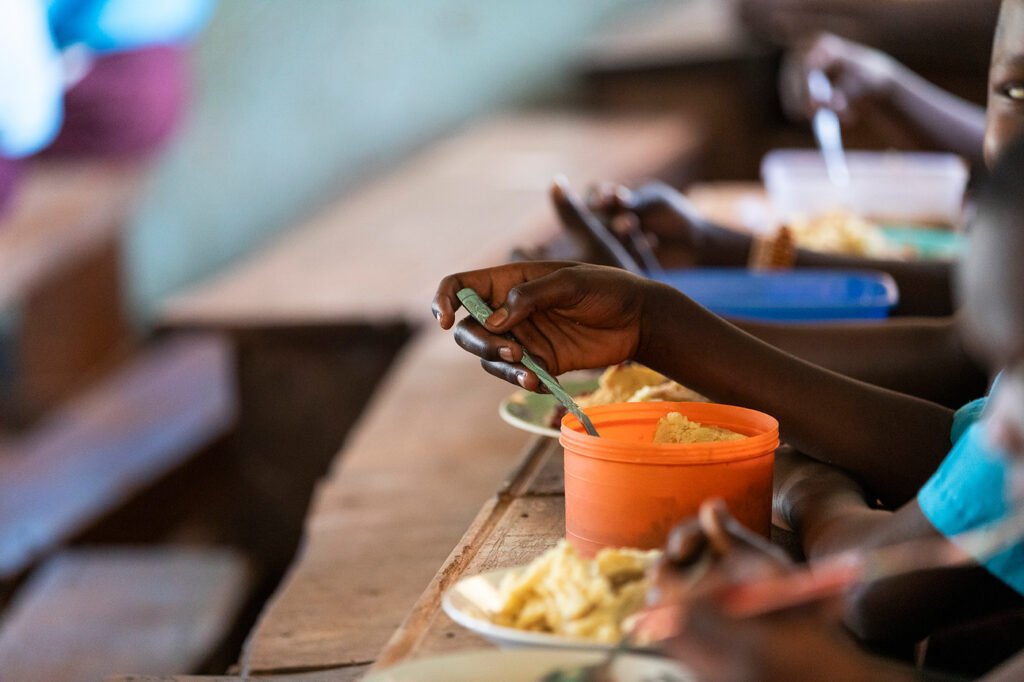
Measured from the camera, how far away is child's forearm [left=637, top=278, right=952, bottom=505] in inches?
50.8

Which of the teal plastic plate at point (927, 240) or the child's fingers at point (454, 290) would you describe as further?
the teal plastic plate at point (927, 240)

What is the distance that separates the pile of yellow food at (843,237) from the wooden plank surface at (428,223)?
3.02ft

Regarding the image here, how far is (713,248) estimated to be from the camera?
2430 mm

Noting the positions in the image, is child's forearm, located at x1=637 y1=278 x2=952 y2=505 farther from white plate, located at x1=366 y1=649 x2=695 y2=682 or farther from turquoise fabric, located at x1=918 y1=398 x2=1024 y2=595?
white plate, located at x1=366 y1=649 x2=695 y2=682

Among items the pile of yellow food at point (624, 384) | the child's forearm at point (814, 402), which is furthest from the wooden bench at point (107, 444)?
the child's forearm at point (814, 402)

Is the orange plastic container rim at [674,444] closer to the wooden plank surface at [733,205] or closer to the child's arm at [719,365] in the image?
the child's arm at [719,365]

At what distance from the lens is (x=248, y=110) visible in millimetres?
5484

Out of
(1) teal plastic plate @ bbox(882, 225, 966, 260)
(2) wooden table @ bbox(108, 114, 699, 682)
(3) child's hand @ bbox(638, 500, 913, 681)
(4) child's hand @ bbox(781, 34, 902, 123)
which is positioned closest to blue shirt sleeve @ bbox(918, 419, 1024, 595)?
(3) child's hand @ bbox(638, 500, 913, 681)

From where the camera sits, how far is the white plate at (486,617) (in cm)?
95

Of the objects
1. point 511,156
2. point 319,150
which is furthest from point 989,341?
point 319,150

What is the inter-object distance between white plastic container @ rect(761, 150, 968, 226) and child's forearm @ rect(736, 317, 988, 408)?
120 cm

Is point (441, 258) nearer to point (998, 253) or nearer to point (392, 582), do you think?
point (392, 582)

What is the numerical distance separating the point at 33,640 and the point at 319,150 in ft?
10.9

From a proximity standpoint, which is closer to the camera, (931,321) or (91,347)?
(931,321)
